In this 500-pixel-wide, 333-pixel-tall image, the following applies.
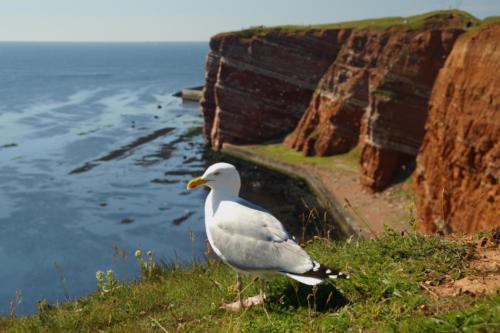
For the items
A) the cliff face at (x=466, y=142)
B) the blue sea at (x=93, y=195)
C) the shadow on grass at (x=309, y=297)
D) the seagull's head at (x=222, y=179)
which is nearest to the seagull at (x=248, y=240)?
the seagull's head at (x=222, y=179)

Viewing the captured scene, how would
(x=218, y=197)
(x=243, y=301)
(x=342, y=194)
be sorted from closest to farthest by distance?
(x=243, y=301) < (x=218, y=197) < (x=342, y=194)

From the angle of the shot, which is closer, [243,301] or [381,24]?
[243,301]

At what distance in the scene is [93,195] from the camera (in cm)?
4753

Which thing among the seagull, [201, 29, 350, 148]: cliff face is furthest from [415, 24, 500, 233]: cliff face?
[201, 29, 350, 148]: cliff face

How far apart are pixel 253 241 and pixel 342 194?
35.6m

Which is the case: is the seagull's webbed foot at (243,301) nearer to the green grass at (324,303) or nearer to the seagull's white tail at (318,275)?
the green grass at (324,303)

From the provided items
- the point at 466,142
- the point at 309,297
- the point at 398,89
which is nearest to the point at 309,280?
the point at 309,297

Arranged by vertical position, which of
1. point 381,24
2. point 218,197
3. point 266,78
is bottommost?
point 266,78

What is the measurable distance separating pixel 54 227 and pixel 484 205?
30.4 metres

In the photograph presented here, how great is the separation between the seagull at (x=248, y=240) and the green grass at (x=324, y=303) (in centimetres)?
31

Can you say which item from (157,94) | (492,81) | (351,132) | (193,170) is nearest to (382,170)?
(351,132)

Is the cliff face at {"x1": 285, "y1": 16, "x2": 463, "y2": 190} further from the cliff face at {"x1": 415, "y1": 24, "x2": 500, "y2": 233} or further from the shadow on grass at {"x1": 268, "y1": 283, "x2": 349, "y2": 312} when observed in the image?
the shadow on grass at {"x1": 268, "y1": 283, "x2": 349, "y2": 312}

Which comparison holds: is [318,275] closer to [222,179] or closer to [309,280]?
[309,280]

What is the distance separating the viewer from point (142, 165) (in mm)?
57750
